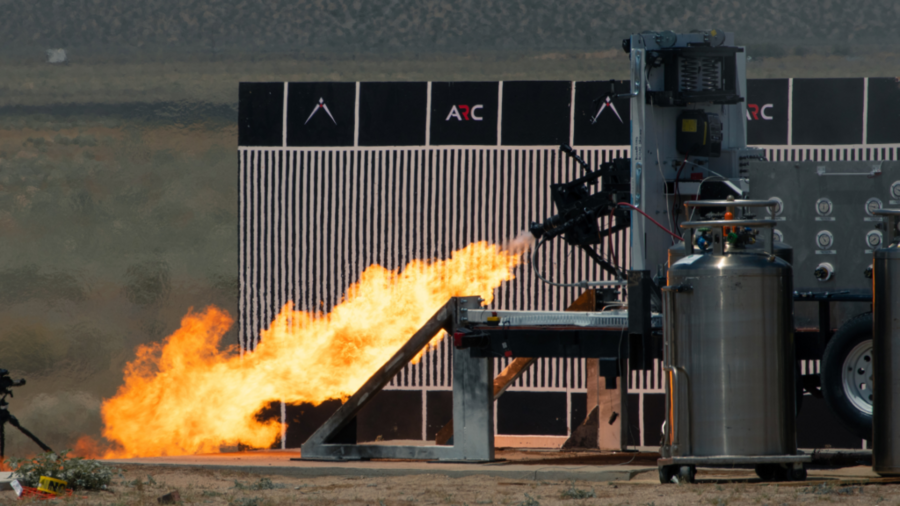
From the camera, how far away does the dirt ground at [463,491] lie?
780cm

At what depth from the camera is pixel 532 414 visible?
50.5ft

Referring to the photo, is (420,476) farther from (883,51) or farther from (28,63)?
(28,63)

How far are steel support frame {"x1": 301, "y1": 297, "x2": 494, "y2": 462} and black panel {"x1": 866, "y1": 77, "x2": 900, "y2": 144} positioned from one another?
726cm

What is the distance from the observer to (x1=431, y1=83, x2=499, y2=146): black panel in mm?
15344

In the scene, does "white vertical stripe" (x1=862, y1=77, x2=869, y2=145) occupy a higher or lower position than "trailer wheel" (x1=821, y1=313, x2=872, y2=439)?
higher

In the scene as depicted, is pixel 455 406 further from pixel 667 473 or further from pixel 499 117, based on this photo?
pixel 499 117

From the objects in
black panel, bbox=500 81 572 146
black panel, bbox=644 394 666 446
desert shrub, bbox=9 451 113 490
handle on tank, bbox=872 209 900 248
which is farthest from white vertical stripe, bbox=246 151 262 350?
handle on tank, bbox=872 209 900 248

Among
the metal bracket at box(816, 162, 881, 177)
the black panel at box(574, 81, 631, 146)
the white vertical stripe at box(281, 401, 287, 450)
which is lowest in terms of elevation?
the white vertical stripe at box(281, 401, 287, 450)

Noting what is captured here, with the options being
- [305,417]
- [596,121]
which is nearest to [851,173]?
[596,121]

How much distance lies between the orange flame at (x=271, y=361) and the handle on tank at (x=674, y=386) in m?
4.03

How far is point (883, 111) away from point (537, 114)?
4926mm

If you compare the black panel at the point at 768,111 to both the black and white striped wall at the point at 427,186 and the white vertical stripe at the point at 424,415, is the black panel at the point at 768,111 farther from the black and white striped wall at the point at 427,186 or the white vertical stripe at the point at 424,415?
the white vertical stripe at the point at 424,415

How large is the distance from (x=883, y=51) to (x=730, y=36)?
4.83 metres

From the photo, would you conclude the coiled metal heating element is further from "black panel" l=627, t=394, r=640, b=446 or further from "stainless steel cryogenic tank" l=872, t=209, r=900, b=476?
"black panel" l=627, t=394, r=640, b=446
